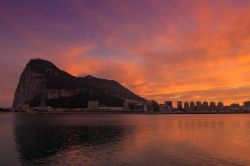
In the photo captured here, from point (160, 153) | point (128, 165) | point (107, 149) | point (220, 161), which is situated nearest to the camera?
point (128, 165)

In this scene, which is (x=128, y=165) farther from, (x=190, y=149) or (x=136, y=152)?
(x=190, y=149)

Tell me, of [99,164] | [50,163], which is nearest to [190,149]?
[99,164]

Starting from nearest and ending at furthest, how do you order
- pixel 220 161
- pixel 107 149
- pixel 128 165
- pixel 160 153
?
pixel 128 165 → pixel 220 161 → pixel 160 153 → pixel 107 149

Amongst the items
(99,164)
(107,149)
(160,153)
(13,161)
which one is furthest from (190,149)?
(13,161)

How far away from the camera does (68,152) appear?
197ft

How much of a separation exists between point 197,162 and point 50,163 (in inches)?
971

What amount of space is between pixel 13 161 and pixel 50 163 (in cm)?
776

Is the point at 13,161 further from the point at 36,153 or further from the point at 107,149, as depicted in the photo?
the point at 107,149

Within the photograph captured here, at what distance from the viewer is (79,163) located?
160 ft

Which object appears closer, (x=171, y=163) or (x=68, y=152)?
(x=171, y=163)

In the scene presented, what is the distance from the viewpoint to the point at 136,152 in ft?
199

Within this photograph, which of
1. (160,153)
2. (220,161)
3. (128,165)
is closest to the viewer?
(128,165)

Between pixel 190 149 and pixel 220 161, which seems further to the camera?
pixel 190 149

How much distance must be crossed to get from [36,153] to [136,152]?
20.1 meters
